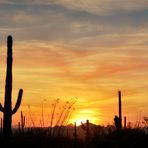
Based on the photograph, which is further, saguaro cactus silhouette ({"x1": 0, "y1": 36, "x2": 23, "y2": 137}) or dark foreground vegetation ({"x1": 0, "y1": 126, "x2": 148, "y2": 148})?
saguaro cactus silhouette ({"x1": 0, "y1": 36, "x2": 23, "y2": 137})

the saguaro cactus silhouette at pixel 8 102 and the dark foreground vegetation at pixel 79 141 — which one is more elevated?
the saguaro cactus silhouette at pixel 8 102

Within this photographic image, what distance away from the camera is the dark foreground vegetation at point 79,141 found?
65.2 feet

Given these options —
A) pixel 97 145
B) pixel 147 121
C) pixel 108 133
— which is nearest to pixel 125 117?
pixel 147 121

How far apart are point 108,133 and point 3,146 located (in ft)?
21.3

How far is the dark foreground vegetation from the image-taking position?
65.2 feet

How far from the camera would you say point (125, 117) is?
30609mm

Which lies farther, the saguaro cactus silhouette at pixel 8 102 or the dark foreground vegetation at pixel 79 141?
the saguaro cactus silhouette at pixel 8 102

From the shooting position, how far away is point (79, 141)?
22.2 metres

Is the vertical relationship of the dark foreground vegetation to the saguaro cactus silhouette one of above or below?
below

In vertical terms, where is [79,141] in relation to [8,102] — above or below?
below

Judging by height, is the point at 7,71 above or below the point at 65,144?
above

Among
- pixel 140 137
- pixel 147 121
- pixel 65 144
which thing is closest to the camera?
pixel 65 144

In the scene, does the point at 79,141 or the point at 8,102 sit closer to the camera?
the point at 8,102

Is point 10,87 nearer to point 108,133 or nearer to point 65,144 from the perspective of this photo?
point 65,144
